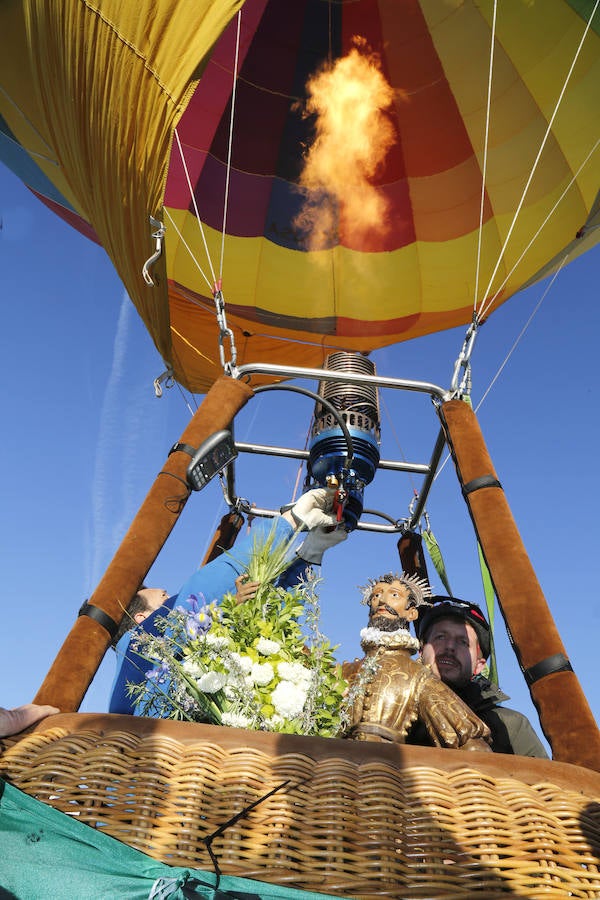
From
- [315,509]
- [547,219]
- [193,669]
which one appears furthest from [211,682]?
[547,219]

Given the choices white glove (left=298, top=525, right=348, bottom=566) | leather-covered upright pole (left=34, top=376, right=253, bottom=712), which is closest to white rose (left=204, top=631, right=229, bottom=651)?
leather-covered upright pole (left=34, top=376, right=253, bottom=712)

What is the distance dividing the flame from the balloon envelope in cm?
3

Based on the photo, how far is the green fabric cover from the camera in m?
1.18

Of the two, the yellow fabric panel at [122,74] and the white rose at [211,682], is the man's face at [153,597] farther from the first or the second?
the white rose at [211,682]

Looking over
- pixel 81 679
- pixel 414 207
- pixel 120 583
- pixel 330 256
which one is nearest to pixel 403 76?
pixel 414 207

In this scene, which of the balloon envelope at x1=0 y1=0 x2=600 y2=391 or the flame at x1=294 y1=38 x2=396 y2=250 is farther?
the flame at x1=294 y1=38 x2=396 y2=250

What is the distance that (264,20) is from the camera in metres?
5.52

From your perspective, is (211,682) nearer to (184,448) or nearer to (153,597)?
(184,448)

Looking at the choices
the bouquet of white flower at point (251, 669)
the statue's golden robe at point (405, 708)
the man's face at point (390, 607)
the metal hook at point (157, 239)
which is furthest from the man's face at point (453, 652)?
the metal hook at point (157, 239)

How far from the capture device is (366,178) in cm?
585

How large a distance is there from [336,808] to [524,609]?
49.9 inches

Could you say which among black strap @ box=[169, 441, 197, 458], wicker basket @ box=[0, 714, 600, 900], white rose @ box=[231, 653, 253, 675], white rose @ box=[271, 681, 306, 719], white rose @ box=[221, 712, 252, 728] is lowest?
wicker basket @ box=[0, 714, 600, 900]

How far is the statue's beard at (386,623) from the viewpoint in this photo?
2.85 meters

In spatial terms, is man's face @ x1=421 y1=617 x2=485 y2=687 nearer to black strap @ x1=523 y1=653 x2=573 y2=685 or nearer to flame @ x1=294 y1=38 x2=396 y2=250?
black strap @ x1=523 y1=653 x2=573 y2=685
